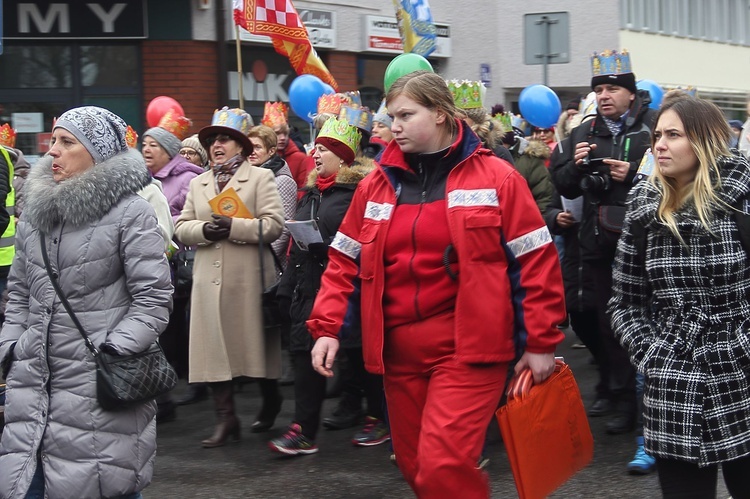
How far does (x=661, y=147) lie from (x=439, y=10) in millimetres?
16205

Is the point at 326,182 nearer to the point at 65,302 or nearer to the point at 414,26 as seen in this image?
the point at 65,302

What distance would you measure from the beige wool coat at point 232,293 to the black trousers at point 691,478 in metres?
3.37

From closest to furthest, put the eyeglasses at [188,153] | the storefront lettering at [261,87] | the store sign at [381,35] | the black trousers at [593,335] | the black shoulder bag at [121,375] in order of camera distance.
A: the black shoulder bag at [121,375]
the black trousers at [593,335]
the eyeglasses at [188,153]
the storefront lettering at [261,87]
the store sign at [381,35]

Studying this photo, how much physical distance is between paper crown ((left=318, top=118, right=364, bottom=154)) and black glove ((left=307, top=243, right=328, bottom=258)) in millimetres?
596

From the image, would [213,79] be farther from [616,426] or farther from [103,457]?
[103,457]

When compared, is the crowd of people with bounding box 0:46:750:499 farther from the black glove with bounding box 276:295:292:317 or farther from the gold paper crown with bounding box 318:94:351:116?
the gold paper crown with bounding box 318:94:351:116

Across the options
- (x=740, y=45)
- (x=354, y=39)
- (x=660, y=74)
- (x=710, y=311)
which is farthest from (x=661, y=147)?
(x=740, y=45)

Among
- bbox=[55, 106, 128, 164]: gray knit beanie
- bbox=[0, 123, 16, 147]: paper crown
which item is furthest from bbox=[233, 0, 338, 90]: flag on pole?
bbox=[55, 106, 128, 164]: gray knit beanie

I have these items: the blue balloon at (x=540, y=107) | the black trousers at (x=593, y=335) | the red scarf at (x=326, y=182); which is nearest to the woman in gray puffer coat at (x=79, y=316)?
the red scarf at (x=326, y=182)

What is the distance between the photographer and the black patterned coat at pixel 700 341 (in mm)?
3965

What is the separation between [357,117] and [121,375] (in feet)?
10.5

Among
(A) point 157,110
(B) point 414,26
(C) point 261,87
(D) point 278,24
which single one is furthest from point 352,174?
(C) point 261,87

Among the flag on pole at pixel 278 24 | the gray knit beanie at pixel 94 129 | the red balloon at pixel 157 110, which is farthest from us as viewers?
the red balloon at pixel 157 110

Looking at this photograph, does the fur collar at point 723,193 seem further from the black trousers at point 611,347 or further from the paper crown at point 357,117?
the paper crown at point 357,117
